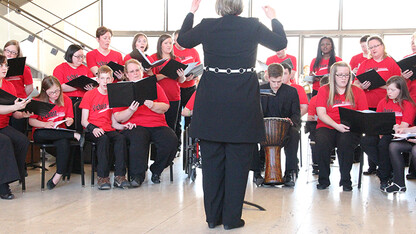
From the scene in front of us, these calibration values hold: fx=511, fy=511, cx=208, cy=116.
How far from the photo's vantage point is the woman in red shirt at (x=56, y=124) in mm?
4754

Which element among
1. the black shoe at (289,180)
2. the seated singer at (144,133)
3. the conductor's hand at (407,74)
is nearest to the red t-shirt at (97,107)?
the seated singer at (144,133)

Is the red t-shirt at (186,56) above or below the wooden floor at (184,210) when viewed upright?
above

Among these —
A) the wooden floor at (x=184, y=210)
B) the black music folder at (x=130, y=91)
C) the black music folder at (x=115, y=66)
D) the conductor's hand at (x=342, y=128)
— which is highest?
the black music folder at (x=115, y=66)

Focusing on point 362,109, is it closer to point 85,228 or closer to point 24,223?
point 85,228

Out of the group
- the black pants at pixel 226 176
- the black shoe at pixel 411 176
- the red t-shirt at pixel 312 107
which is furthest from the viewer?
the black shoe at pixel 411 176

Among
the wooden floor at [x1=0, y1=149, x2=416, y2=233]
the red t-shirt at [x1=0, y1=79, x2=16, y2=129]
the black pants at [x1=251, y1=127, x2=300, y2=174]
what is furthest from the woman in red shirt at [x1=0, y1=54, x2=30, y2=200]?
the black pants at [x1=251, y1=127, x2=300, y2=174]

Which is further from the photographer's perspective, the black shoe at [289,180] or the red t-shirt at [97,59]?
the red t-shirt at [97,59]

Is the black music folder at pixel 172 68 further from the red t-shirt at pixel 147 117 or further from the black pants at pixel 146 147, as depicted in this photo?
the black pants at pixel 146 147

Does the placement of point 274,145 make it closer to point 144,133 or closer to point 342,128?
point 342,128

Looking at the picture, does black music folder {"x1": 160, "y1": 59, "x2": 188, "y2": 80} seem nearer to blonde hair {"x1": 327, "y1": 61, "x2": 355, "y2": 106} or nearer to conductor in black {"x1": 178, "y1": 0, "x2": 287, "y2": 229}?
blonde hair {"x1": 327, "y1": 61, "x2": 355, "y2": 106}

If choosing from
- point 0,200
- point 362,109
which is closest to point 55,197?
point 0,200

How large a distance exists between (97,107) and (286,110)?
185cm

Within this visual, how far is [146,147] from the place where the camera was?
16.3 ft

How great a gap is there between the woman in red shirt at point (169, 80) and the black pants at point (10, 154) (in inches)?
72.1
